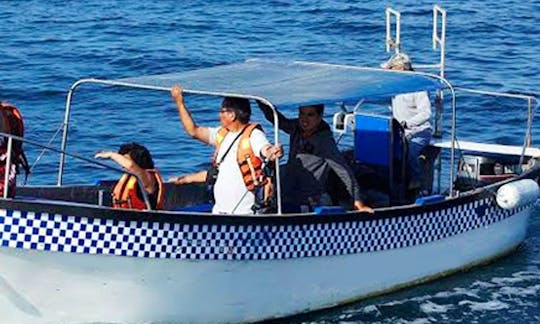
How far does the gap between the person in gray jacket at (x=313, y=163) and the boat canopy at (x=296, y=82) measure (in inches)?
10.2

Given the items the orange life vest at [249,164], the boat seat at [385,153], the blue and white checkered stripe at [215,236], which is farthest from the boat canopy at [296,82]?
the blue and white checkered stripe at [215,236]

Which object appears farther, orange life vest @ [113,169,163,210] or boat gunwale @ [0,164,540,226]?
orange life vest @ [113,169,163,210]

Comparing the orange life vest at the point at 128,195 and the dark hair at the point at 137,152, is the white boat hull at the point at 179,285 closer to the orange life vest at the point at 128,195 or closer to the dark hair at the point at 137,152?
the orange life vest at the point at 128,195

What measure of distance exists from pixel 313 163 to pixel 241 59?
1322 cm

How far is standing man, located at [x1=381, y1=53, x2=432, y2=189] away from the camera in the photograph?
14586 millimetres

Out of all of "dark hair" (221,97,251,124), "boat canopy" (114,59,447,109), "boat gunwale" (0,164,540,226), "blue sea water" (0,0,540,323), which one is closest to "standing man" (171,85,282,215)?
"dark hair" (221,97,251,124)

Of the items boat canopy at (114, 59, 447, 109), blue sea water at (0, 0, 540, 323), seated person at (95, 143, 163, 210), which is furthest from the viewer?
blue sea water at (0, 0, 540, 323)

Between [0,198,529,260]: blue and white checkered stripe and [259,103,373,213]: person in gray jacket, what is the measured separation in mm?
349

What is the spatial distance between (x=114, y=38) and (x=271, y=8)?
4.93m

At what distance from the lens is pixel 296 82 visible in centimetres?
1298

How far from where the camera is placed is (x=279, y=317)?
500 inches

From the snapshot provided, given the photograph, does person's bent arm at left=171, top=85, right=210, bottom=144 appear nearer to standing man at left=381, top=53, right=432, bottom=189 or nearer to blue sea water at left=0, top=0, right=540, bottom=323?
blue sea water at left=0, top=0, right=540, bottom=323

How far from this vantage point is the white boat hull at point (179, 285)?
38.1 feet

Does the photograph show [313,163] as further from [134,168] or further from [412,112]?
[412,112]
